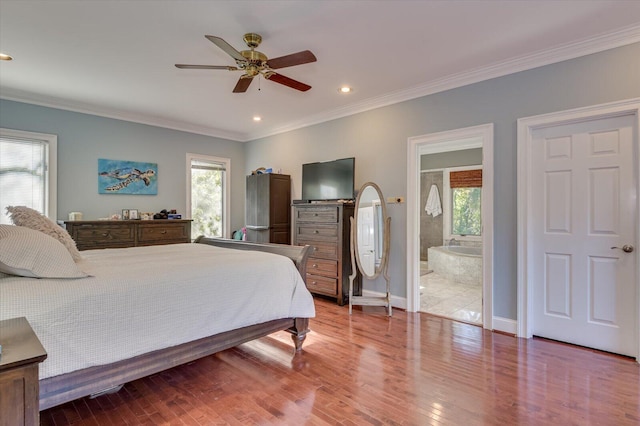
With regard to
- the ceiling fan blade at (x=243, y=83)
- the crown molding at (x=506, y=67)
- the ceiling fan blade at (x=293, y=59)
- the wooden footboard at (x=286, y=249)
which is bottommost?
the wooden footboard at (x=286, y=249)

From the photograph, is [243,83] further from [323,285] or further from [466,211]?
[466,211]

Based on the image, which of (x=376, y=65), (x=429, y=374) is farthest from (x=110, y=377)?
(x=376, y=65)

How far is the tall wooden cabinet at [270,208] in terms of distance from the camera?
5.29 metres

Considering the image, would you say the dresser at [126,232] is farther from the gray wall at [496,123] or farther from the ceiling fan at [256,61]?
the ceiling fan at [256,61]

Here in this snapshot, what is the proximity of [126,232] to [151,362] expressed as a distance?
A: 10.2ft

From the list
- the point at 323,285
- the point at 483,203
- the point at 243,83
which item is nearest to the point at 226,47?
the point at 243,83

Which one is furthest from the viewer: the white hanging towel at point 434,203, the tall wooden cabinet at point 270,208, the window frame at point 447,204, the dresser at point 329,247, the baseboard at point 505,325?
the white hanging towel at point 434,203

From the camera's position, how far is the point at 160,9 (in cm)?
234

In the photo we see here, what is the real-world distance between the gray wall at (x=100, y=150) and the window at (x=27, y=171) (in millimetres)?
98

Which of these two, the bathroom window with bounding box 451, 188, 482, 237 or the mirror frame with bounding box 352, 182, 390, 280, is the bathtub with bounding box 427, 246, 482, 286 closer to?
the bathroom window with bounding box 451, 188, 482, 237

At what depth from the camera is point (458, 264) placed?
574 cm

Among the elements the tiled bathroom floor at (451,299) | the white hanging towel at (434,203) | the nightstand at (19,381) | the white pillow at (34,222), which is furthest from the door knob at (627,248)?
the white hanging towel at (434,203)

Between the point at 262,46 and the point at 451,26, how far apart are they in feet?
5.22

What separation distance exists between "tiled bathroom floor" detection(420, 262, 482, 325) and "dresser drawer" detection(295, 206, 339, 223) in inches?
64.2
